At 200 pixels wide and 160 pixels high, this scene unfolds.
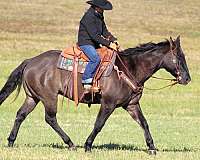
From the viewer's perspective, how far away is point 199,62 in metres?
38.7

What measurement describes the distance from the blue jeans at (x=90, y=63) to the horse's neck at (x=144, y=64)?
673 mm

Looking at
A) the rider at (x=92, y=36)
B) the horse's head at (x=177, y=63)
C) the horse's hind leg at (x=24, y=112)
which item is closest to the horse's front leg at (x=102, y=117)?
the rider at (x=92, y=36)

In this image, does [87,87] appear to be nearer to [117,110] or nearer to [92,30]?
[92,30]

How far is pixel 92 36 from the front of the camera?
12586 millimetres

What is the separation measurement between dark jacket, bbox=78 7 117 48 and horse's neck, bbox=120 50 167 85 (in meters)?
0.69

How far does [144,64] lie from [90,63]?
1.11 metres

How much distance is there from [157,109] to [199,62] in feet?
45.7

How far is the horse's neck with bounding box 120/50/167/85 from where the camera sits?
12883 mm

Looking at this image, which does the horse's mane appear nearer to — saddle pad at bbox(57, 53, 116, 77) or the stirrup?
saddle pad at bbox(57, 53, 116, 77)

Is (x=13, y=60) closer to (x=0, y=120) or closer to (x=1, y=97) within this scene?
(x=0, y=120)

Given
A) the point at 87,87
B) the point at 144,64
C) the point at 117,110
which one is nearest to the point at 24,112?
the point at 87,87

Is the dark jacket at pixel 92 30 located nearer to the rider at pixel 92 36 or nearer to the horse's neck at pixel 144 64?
the rider at pixel 92 36

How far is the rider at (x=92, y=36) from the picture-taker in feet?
41.3

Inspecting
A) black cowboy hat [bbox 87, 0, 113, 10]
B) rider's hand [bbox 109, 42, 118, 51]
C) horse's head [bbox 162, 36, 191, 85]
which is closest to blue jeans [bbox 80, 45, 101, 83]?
rider's hand [bbox 109, 42, 118, 51]
